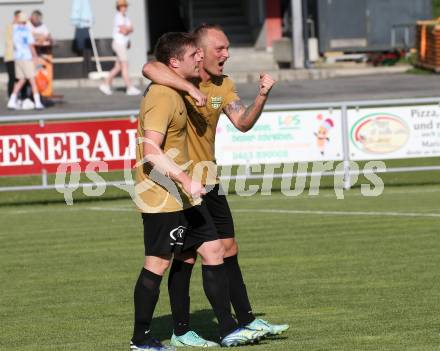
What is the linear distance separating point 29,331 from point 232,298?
1.55 m

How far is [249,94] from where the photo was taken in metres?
30.4

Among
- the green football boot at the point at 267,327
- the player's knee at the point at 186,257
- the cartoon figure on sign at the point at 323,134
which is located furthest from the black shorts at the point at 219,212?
the cartoon figure on sign at the point at 323,134

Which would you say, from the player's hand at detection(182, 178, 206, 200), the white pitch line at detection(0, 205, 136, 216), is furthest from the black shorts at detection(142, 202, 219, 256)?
the white pitch line at detection(0, 205, 136, 216)

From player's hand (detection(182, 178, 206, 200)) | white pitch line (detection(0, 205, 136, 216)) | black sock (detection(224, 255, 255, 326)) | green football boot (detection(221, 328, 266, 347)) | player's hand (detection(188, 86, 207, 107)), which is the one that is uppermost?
player's hand (detection(188, 86, 207, 107))

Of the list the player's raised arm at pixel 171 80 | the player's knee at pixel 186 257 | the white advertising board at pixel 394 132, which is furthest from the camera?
the white advertising board at pixel 394 132

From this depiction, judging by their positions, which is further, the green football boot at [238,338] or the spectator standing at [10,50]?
the spectator standing at [10,50]

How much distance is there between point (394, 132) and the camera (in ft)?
61.5

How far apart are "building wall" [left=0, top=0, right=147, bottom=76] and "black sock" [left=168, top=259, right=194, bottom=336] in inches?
1033

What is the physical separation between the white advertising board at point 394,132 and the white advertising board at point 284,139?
27cm

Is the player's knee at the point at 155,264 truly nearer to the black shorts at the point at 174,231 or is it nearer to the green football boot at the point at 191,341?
the black shorts at the point at 174,231

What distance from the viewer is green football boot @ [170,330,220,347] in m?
8.33

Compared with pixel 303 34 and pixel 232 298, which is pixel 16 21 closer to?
pixel 303 34

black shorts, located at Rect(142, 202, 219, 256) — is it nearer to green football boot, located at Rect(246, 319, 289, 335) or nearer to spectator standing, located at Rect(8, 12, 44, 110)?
green football boot, located at Rect(246, 319, 289, 335)

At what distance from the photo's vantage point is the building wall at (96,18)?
112ft
